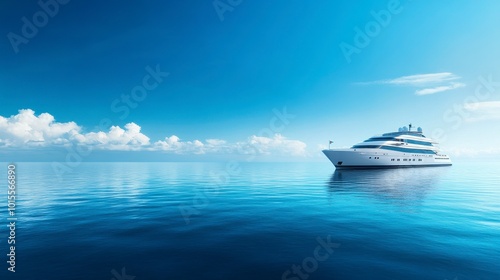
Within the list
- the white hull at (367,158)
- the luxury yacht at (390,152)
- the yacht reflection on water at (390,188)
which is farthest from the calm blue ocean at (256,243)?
the luxury yacht at (390,152)

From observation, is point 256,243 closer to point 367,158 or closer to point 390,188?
point 390,188

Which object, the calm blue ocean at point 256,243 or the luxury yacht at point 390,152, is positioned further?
the luxury yacht at point 390,152

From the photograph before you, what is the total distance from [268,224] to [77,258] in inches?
360

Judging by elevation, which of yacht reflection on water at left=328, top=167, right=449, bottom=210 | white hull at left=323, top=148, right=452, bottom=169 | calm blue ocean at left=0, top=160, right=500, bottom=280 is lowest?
yacht reflection on water at left=328, top=167, right=449, bottom=210

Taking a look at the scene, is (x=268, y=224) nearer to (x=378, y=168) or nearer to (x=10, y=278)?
(x=10, y=278)

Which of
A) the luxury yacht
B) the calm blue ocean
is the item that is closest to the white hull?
the luxury yacht

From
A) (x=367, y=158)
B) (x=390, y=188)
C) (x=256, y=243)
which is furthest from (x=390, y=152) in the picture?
(x=256, y=243)

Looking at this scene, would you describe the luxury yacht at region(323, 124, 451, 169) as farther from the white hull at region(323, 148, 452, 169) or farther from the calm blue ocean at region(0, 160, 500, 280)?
the calm blue ocean at region(0, 160, 500, 280)

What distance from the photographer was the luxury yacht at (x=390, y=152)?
64.6m

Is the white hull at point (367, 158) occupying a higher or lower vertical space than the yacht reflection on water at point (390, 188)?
higher

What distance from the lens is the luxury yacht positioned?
212 ft

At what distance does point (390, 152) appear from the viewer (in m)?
69.1

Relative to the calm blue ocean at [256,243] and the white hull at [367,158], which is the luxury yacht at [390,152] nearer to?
the white hull at [367,158]

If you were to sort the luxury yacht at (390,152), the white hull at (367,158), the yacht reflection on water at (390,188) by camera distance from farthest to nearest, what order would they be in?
the luxury yacht at (390,152), the white hull at (367,158), the yacht reflection on water at (390,188)
